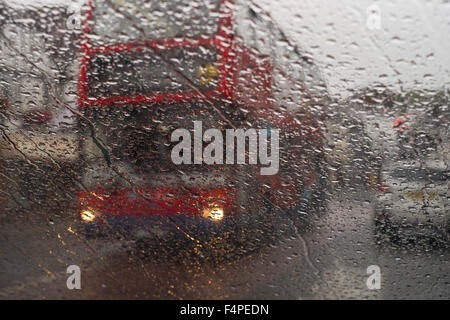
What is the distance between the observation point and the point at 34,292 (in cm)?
258

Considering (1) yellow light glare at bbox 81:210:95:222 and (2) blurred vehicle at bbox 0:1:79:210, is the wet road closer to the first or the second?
(1) yellow light glare at bbox 81:210:95:222

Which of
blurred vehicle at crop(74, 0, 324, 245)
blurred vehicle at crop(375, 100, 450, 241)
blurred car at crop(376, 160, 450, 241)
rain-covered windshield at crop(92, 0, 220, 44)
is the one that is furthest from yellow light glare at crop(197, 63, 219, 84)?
blurred car at crop(376, 160, 450, 241)

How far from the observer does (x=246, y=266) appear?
8.04ft

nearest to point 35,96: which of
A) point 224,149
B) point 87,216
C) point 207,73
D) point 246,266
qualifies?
point 87,216

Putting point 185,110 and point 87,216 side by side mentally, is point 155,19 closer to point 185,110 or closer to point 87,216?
point 185,110

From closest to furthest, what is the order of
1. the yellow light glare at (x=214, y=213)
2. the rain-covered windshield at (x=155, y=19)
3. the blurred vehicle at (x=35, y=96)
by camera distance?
the rain-covered windshield at (x=155, y=19)
the blurred vehicle at (x=35, y=96)
the yellow light glare at (x=214, y=213)

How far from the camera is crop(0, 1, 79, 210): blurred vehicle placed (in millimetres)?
1633

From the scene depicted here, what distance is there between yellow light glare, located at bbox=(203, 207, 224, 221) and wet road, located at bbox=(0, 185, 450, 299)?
32 cm

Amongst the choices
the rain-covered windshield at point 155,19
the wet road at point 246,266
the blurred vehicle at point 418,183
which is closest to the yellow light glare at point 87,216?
the wet road at point 246,266

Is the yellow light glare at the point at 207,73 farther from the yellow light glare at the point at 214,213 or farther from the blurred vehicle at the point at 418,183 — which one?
the blurred vehicle at the point at 418,183

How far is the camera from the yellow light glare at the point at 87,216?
2.35 m

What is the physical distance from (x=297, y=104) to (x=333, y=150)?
389mm

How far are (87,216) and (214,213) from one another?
889 mm
